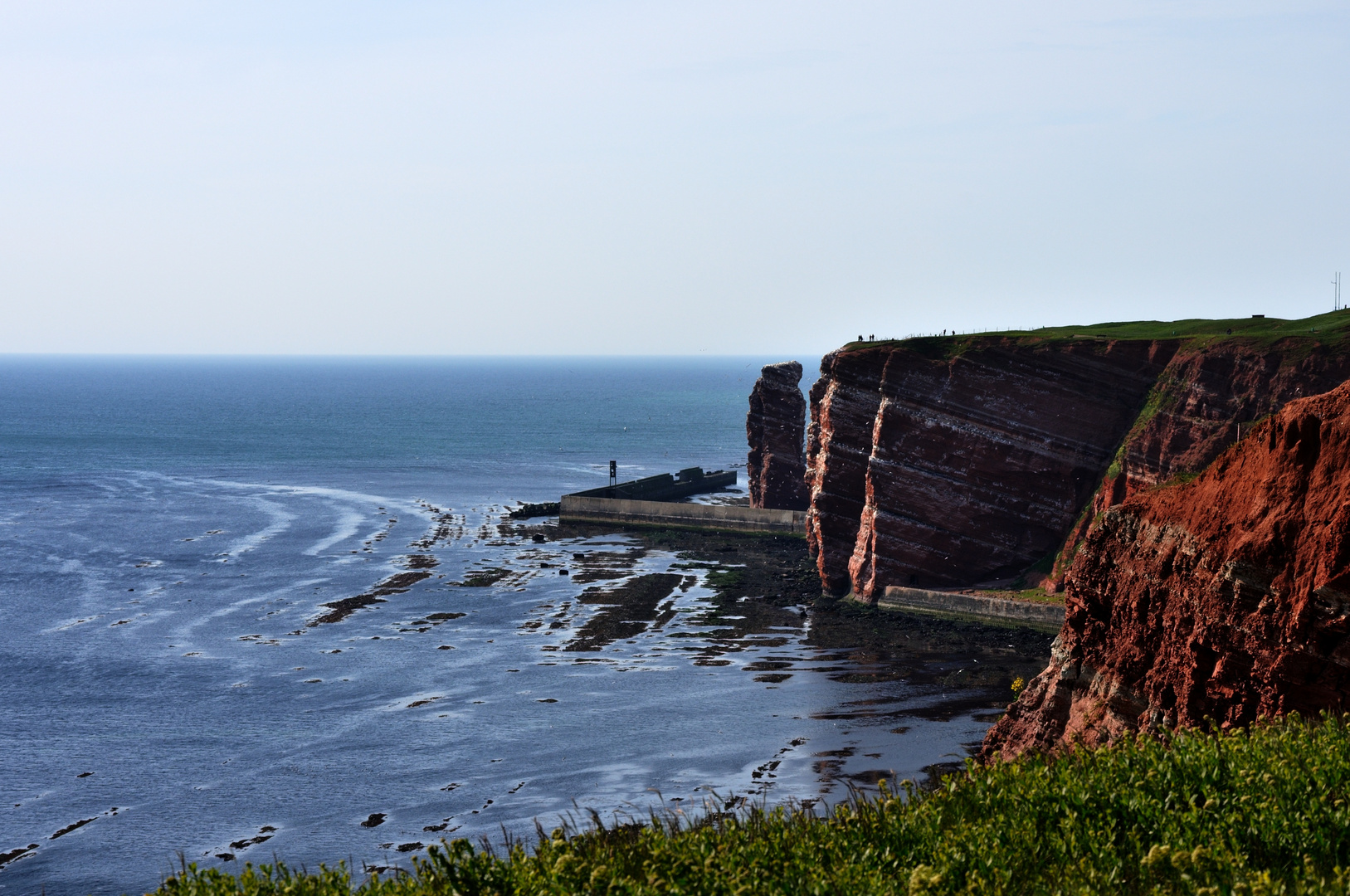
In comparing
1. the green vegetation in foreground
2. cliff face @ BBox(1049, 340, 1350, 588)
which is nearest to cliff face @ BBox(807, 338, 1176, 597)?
cliff face @ BBox(1049, 340, 1350, 588)

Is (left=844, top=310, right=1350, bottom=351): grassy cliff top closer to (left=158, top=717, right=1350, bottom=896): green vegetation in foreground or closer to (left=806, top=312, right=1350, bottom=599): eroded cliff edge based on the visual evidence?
(left=806, top=312, right=1350, bottom=599): eroded cliff edge

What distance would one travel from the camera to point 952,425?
7138cm

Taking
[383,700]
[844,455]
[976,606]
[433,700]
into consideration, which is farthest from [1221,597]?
[844,455]

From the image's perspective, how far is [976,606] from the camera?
219ft

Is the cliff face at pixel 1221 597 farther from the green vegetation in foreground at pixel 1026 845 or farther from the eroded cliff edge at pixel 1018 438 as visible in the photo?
the eroded cliff edge at pixel 1018 438

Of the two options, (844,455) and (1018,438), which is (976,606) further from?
(844,455)

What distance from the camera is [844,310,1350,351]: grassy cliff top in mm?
65750

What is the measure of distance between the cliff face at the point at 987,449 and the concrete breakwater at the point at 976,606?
5.87 feet

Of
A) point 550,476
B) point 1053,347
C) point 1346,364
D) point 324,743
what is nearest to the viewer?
point 324,743

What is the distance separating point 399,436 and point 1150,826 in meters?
189

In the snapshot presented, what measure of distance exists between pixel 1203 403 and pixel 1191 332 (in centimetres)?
795

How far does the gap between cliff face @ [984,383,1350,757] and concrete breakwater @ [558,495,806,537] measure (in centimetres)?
6522

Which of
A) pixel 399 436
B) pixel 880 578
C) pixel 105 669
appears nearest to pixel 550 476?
pixel 399 436

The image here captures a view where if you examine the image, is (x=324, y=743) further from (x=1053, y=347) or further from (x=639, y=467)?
(x=639, y=467)
